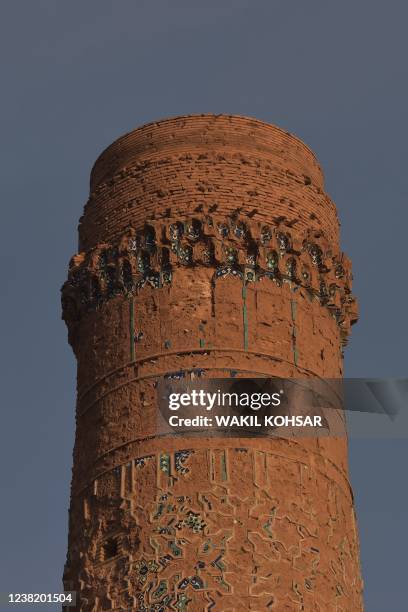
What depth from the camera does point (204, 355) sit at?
20672 mm

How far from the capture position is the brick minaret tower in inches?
769

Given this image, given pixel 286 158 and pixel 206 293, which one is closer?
pixel 206 293

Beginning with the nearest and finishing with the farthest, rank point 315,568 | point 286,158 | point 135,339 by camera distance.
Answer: point 315,568 → point 135,339 → point 286,158

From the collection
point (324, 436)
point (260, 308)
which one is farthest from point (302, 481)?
point (260, 308)

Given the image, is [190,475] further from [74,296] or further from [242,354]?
[74,296]

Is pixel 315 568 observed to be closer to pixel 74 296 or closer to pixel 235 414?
pixel 235 414

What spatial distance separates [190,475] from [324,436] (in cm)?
178

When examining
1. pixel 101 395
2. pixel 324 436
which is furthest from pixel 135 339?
pixel 324 436

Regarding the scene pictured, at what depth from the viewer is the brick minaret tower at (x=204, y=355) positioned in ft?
64.1

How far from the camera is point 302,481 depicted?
20.2 metres

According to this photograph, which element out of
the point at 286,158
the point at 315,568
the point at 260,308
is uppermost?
the point at 286,158

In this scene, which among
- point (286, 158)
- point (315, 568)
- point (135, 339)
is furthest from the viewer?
point (286, 158)

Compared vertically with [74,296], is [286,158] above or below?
above

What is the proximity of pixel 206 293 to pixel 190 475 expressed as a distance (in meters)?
2.33
